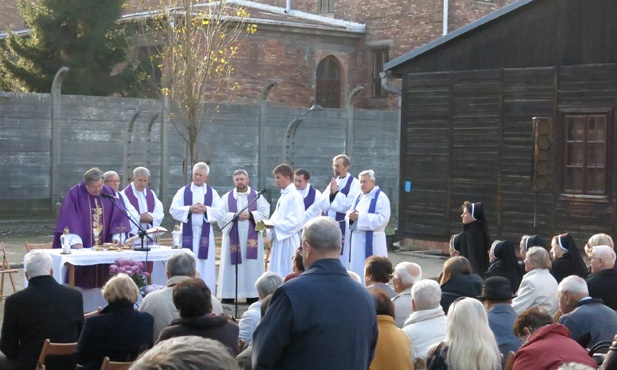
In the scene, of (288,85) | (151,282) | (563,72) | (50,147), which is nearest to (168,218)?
(50,147)

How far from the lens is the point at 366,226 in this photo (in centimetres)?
1455

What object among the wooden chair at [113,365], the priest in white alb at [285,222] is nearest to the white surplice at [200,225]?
the priest in white alb at [285,222]

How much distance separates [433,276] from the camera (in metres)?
17.4

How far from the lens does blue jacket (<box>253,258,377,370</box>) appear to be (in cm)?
505

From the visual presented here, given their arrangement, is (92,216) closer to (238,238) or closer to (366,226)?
(238,238)

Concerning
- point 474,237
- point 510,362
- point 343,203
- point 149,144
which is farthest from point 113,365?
point 149,144

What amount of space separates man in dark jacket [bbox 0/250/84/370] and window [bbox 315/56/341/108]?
2777 centimetres

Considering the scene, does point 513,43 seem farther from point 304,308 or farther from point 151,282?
point 304,308

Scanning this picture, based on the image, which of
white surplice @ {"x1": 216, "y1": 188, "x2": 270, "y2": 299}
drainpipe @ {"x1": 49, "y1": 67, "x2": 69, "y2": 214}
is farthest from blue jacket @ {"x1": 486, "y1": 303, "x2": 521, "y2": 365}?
drainpipe @ {"x1": 49, "y1": 67, "x2": 69, "y2": 214}

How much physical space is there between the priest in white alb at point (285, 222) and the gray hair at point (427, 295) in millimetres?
6924

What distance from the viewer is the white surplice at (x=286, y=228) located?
14.2 meters

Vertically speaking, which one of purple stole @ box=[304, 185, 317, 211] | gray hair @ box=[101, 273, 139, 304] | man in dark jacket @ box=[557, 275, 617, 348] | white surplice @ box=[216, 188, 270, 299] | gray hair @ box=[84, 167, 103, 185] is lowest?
white surplice @ box=[216, 188, 270, 299]

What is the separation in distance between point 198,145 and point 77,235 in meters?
13.6

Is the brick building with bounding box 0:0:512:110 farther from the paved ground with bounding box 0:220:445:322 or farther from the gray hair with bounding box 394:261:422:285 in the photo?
the gray hair with bounding box 394:261:422:285
